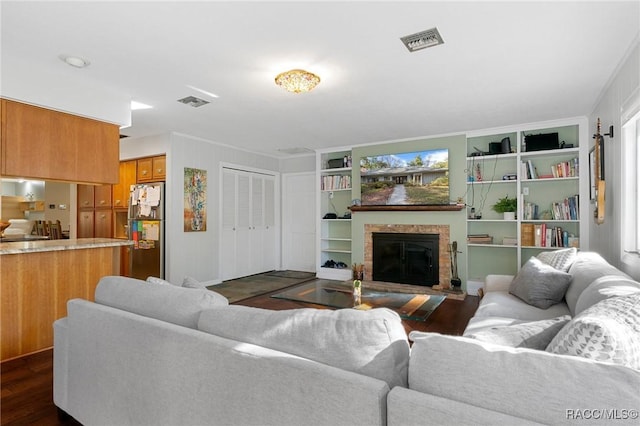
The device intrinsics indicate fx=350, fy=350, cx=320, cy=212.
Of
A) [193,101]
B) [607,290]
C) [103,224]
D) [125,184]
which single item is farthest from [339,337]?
[103,224]

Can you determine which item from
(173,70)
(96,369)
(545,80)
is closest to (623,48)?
(545,80)

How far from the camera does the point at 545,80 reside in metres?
3.29

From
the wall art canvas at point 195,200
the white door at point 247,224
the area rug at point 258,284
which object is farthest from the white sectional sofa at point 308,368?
the white door at point 247,224

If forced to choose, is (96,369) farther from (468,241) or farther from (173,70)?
(468,241)

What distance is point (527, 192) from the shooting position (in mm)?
5078

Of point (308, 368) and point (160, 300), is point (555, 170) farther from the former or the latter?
point (160, 300)

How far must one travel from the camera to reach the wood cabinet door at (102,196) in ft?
19.2

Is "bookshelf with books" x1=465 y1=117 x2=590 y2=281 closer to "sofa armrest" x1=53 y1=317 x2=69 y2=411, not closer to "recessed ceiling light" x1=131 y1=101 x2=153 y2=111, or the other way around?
"recessed ceiling light" x1=131 y1=101 x2=153 y2=111

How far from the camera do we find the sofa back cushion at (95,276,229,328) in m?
1.54

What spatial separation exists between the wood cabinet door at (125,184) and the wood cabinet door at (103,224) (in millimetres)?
241

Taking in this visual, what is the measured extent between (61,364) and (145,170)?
13.6 feet

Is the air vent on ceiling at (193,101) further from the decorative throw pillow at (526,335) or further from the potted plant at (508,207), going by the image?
the potted plant at (508,207)

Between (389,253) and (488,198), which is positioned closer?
(488,198)

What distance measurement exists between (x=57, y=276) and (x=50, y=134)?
130 centimetres
